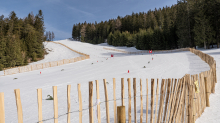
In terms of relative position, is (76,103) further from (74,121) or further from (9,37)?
(9,37)

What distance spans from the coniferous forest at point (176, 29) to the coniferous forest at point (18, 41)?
4590 cm

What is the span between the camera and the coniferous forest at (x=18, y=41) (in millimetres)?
32625

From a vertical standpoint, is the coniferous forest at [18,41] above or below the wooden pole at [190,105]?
above

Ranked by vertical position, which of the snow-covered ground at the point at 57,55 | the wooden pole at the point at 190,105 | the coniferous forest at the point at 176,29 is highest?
the coniferous forest at the point at 176,29

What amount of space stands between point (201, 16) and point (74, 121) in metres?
49.1

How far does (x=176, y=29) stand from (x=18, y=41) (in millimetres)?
57904

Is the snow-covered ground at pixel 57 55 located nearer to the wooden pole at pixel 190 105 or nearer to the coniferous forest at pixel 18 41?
the coniferous forest at pixel 18 41

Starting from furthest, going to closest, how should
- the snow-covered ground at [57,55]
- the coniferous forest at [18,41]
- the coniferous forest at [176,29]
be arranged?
the snow-covered ground at [57,55], the coniferous forest at [176,29], the coniferous forest at [18,41]

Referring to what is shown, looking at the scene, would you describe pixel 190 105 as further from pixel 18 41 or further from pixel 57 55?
pixel 57 55

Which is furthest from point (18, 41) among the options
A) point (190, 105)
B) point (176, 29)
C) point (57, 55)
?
point (176, 29)

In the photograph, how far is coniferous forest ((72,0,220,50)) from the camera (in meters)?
41.8

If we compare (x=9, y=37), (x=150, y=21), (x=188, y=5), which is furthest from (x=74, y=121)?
(x=150, y=21)

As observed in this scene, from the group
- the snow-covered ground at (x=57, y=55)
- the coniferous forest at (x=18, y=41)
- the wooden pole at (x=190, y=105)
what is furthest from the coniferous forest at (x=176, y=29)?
the coniferous forest at (x=18, y=41)

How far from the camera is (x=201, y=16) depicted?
42688 mm
